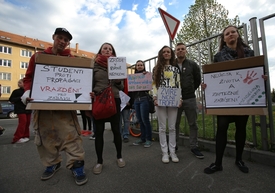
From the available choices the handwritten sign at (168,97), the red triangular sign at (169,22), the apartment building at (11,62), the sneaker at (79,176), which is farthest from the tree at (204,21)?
the apartment building at (11,62)

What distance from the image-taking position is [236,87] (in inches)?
87.6

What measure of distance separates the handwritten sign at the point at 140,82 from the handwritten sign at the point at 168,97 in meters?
1.24

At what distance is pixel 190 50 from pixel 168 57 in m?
1.54

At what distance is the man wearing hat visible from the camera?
2.12 meters

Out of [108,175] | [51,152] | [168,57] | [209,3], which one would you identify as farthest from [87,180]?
[209,3]

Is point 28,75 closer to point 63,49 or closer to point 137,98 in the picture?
point 63,49

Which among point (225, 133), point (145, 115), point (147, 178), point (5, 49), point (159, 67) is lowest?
point (147, 178)

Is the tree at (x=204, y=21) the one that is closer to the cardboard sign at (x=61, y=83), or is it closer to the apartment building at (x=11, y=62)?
the cardboard sign at (x=61, y=83)

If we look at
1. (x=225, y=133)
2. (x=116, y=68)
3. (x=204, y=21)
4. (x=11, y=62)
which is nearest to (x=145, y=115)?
(x=116, y=68)

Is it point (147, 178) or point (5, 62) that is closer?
point (147, 178)

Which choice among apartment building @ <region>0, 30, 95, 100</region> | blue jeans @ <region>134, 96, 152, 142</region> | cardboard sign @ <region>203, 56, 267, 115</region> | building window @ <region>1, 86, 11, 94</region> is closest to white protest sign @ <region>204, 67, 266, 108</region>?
cardboard sign @ <region>203, 56, 267, 115</region>

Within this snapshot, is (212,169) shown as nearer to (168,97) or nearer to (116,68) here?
(168,97)

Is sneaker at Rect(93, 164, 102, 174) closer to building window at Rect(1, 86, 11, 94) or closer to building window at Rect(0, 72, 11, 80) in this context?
building window at Rect(1, 86, 11, 94)

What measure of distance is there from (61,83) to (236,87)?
7.78ft
